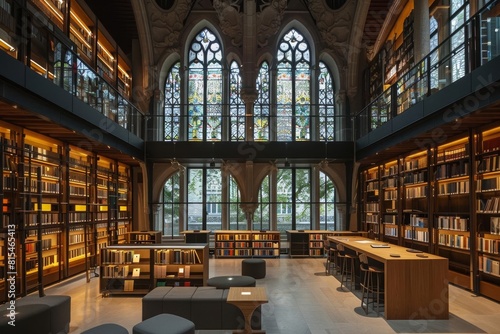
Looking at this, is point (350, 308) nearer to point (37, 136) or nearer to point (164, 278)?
point (164, 278)

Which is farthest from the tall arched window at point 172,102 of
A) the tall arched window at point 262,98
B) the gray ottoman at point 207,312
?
the gray ottoman at point 207,312

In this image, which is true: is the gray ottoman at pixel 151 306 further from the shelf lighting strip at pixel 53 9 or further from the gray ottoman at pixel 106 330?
the shelf lighting strip at pixel 53 9

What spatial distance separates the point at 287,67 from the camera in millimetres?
17969

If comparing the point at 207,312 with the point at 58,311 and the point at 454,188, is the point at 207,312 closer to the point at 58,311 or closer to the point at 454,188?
the point at 58,311

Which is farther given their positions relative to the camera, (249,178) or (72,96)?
(249,178)

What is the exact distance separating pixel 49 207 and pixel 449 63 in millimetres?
8582

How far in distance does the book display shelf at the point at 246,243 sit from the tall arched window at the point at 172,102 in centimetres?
522

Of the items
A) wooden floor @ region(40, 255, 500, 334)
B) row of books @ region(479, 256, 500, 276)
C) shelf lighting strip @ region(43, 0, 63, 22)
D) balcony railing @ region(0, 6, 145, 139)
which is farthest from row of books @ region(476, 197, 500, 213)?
shelf lighting strip @ region(43, 0, 63, 22)

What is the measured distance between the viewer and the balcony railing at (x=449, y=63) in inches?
251

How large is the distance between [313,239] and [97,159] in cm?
727

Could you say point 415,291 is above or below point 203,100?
below

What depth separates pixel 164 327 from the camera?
4.85 meters

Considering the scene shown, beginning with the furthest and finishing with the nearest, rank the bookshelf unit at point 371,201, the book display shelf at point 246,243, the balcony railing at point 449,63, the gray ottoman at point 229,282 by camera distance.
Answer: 1. the book display shelf at point 246,243
2. the bookshelf unit at point 371,201
3. the gray ottoman at point 229,282
4. the balcony railing at point 449,63

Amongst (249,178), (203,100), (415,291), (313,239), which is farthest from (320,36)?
(415,291)
